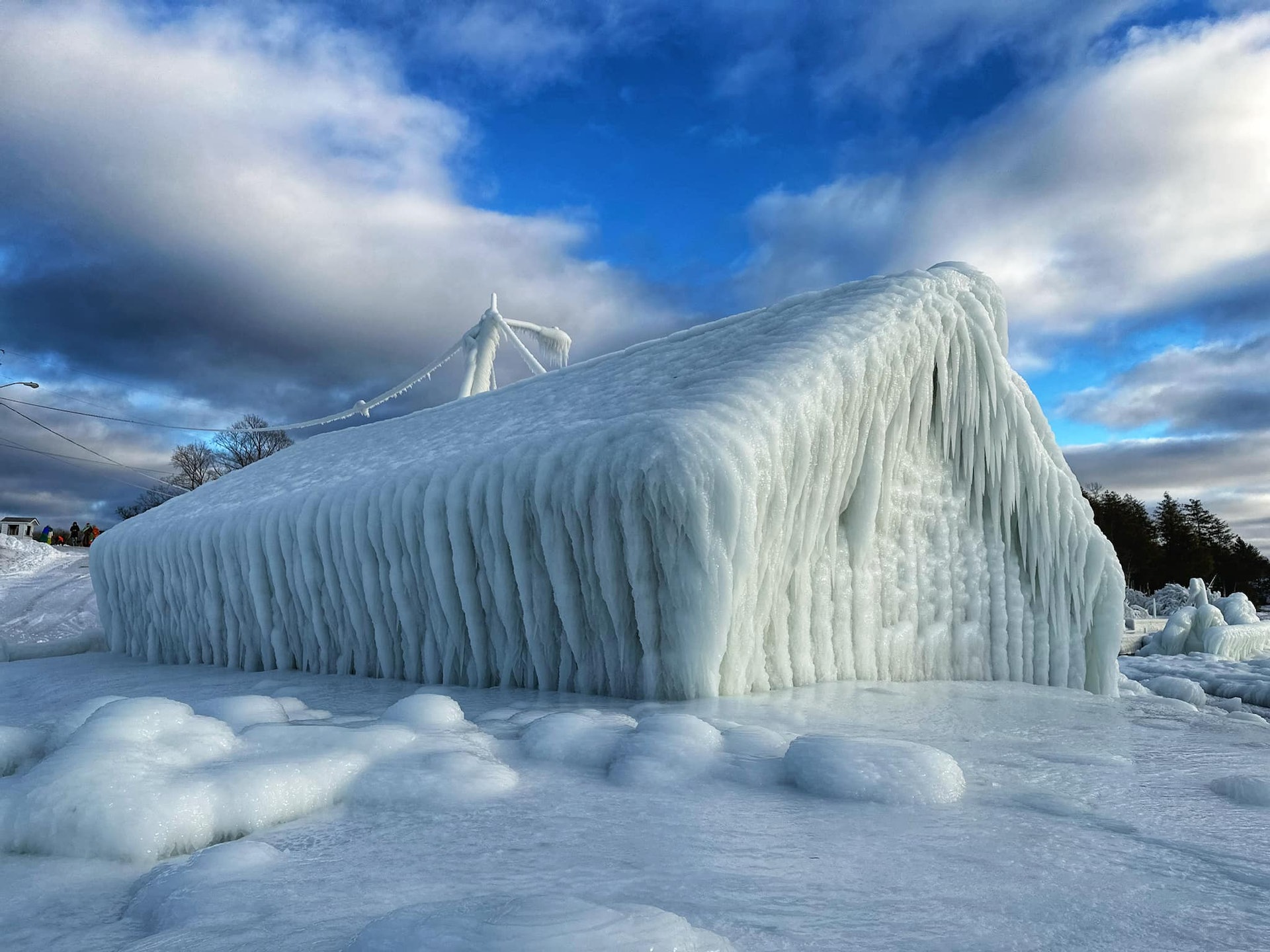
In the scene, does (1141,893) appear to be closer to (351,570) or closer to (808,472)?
(808,472)

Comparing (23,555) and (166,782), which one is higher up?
(23,555)

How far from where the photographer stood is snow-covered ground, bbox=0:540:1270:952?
3.94 ft

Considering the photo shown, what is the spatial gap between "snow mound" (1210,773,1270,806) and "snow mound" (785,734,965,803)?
74cm

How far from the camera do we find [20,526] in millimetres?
27609

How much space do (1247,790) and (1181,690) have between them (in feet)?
15.4

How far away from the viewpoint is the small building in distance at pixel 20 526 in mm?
27031

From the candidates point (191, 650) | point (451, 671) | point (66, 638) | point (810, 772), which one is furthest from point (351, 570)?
point (66, 638)

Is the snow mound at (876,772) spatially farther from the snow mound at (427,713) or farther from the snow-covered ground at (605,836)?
the snow mound at (427,713)

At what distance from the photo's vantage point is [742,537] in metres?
3.38

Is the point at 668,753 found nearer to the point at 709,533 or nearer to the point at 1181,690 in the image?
the point at 709,533

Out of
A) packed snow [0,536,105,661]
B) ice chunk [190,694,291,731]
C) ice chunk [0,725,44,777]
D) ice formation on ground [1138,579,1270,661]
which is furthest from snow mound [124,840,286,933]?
ice formation on ground [1138,579,1270,661]

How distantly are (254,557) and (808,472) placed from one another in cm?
390

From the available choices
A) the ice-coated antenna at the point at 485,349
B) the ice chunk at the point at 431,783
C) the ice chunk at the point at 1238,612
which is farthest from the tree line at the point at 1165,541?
the ice chunk at the point at 431,783

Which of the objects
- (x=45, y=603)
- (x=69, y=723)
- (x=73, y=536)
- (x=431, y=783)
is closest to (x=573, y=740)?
(x=431, y=783)
